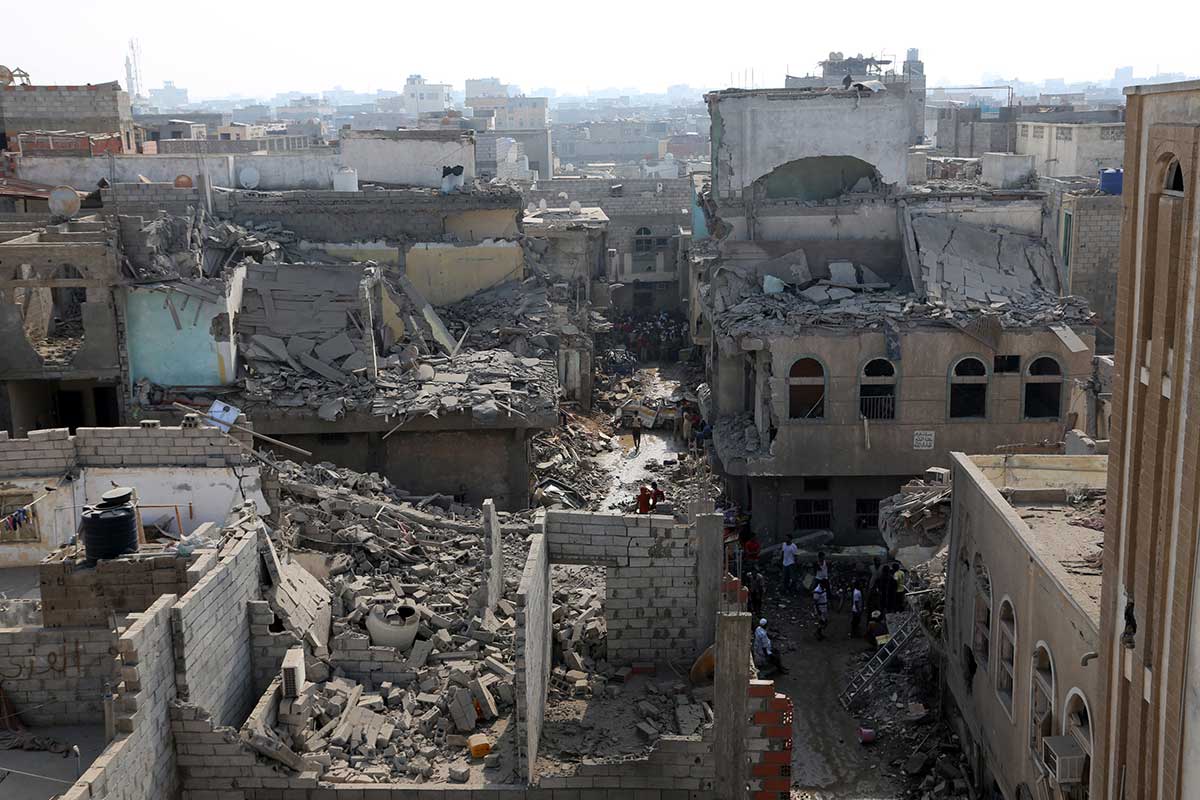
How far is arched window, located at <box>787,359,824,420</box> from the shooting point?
2469 cm

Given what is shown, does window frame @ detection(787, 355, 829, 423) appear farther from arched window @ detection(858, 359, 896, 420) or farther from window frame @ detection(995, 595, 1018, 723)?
window frame @ detection(995, 595, 1018, 723)

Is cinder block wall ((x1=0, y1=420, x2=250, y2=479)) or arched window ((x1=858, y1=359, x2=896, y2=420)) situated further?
arched window ((x1=858, y1=359, x2=896, y2=420))

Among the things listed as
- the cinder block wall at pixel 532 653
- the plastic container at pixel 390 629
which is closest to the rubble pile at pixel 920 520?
the cinder block wall at pixel 532 653

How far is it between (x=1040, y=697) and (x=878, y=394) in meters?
11.7

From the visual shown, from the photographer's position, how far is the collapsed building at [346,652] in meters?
12.8

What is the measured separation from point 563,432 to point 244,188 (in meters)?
11.9

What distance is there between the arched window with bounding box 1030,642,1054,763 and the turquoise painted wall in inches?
667

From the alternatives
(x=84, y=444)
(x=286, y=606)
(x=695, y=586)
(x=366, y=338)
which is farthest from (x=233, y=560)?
(x=366, y=338)

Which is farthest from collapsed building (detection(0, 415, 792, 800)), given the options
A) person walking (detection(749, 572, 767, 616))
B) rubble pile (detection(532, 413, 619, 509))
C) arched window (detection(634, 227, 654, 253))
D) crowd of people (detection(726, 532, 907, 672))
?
arched window (detection(634, 227, 654, 253))

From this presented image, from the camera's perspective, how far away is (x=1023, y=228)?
28719 mm

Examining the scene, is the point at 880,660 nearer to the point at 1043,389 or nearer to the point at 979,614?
the point at 979,614

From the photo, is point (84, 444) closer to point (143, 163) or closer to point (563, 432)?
point (563, 432)

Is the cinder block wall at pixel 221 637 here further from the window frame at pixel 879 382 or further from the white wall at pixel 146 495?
the window frame at pixel 879 382

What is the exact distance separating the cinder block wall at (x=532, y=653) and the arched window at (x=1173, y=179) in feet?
23.0
